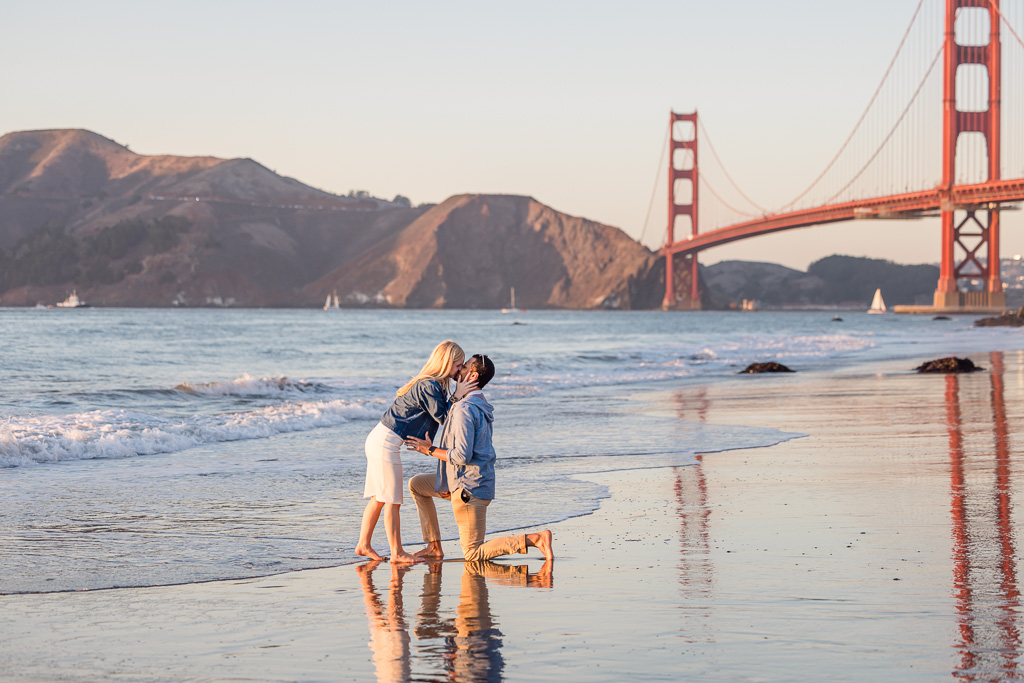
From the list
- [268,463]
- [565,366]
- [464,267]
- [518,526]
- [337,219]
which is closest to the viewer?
[518,526]

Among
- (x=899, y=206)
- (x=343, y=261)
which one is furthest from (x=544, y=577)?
(x=343, y=261)

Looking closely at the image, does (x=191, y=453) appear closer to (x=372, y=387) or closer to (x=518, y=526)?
(x=518, y=526)

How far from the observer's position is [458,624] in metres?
3.97

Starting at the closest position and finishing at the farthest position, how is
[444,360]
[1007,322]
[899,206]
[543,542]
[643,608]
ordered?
[643,608], [543,542], [444,360], [1007,322], [899,206]

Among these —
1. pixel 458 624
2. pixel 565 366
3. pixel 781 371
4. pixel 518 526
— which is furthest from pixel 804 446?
pixel 565 366

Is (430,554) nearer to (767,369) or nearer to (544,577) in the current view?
(544,577)

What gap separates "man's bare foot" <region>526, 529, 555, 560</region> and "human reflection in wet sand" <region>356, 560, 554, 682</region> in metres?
0.04

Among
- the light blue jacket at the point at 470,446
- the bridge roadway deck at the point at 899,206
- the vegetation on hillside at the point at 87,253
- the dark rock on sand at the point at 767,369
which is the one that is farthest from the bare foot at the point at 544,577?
the vegetation on hillside at the point at 87,253

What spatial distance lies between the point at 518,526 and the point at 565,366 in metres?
21.0

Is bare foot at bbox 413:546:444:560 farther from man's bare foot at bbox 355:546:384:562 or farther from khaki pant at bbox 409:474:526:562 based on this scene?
man's bare foot at bbox 355:546:384:562

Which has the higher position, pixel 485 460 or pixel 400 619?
Answer: pixel 485 460

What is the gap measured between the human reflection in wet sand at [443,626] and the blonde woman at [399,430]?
174 millimetres

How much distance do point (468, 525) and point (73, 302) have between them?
158 meters

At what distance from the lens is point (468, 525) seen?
5172mm
